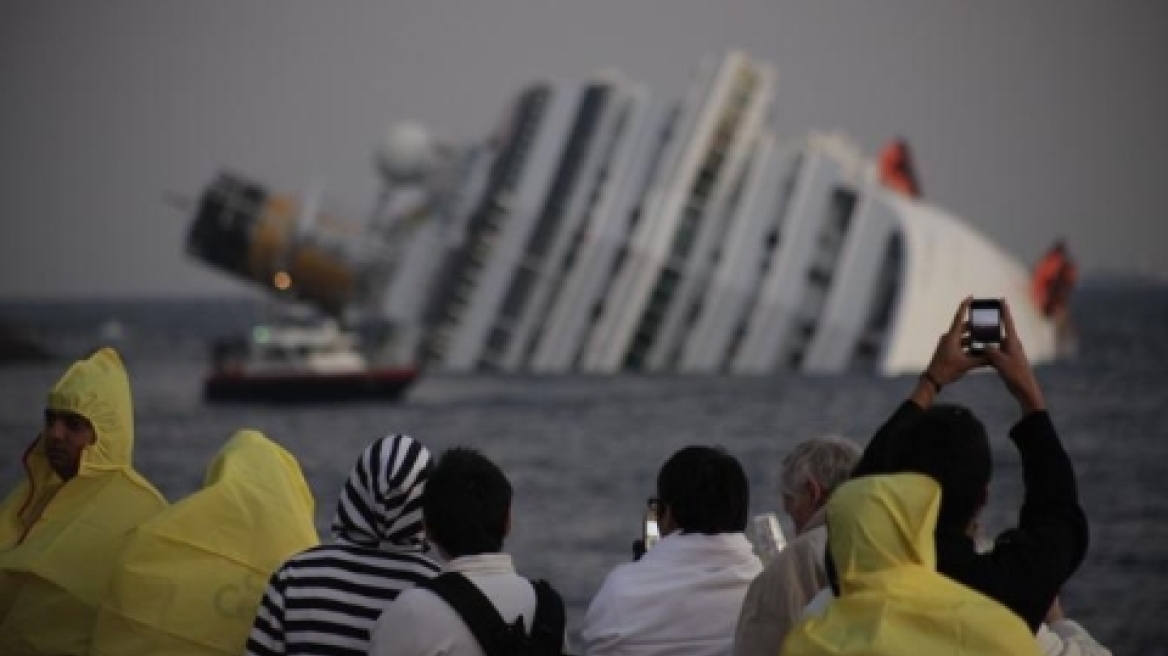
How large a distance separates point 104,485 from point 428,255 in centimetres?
5146

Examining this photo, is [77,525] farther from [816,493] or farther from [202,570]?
[816,493]

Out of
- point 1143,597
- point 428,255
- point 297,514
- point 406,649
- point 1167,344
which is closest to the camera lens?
point 406,649

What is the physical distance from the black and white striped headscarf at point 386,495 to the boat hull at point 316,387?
52190 mm

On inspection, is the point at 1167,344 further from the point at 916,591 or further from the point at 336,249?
the point at 916,591

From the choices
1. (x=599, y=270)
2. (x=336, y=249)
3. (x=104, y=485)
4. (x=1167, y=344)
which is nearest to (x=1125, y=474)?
(x=599, y=270)

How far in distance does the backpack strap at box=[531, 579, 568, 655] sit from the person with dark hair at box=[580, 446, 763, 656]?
527 millimetres

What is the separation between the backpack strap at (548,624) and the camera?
6223 mm

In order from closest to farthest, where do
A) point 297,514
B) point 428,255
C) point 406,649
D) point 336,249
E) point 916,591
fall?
point 916,591 < point 406,649 < point 297,514 < point 428,255 < point 336,249

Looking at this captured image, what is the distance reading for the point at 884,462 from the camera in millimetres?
5750

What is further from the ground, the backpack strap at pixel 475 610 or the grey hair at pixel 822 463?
the grey hair at pixel 822 463

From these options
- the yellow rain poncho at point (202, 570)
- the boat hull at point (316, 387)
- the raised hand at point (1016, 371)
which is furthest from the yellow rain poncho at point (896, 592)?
the boat hull at point (316, 387)

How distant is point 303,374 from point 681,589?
5378 cm

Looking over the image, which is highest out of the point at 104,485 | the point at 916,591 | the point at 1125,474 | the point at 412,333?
the point at 916,591

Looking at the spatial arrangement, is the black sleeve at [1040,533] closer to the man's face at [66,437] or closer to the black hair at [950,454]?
the black hair at [950,454]
